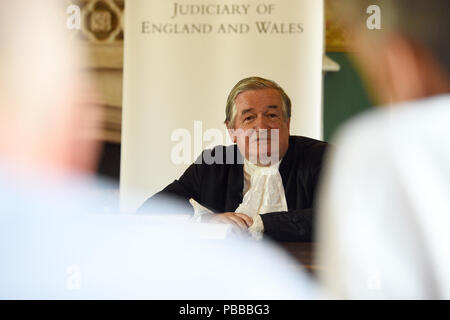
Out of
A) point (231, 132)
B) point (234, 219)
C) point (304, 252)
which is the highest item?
point (231, 132)

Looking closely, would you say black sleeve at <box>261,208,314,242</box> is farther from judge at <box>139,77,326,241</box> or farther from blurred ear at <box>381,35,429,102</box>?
blurred ear at <box>381,35,429,102</box>

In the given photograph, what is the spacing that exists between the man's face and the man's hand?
25 centimetres

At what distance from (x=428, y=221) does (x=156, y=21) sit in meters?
1.25

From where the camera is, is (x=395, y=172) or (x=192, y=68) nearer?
(x=395, y=172)

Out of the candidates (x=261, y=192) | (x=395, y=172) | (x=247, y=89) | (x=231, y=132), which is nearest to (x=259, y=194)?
(x=261, y=192)

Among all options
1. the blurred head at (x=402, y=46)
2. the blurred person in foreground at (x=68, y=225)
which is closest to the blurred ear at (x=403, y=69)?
the blurred head at (x=402, y=46)

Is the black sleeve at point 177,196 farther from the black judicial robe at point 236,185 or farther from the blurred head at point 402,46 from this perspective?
the blurred head at point 402,46

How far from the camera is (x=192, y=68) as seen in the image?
2.13 meters

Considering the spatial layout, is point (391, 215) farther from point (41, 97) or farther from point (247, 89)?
point (41, 97)

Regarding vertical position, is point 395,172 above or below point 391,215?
above

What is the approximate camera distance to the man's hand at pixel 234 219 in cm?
207

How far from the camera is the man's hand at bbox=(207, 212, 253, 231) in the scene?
2.07m

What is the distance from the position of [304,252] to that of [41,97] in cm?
115

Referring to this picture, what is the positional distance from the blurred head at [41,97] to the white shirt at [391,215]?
96cm
